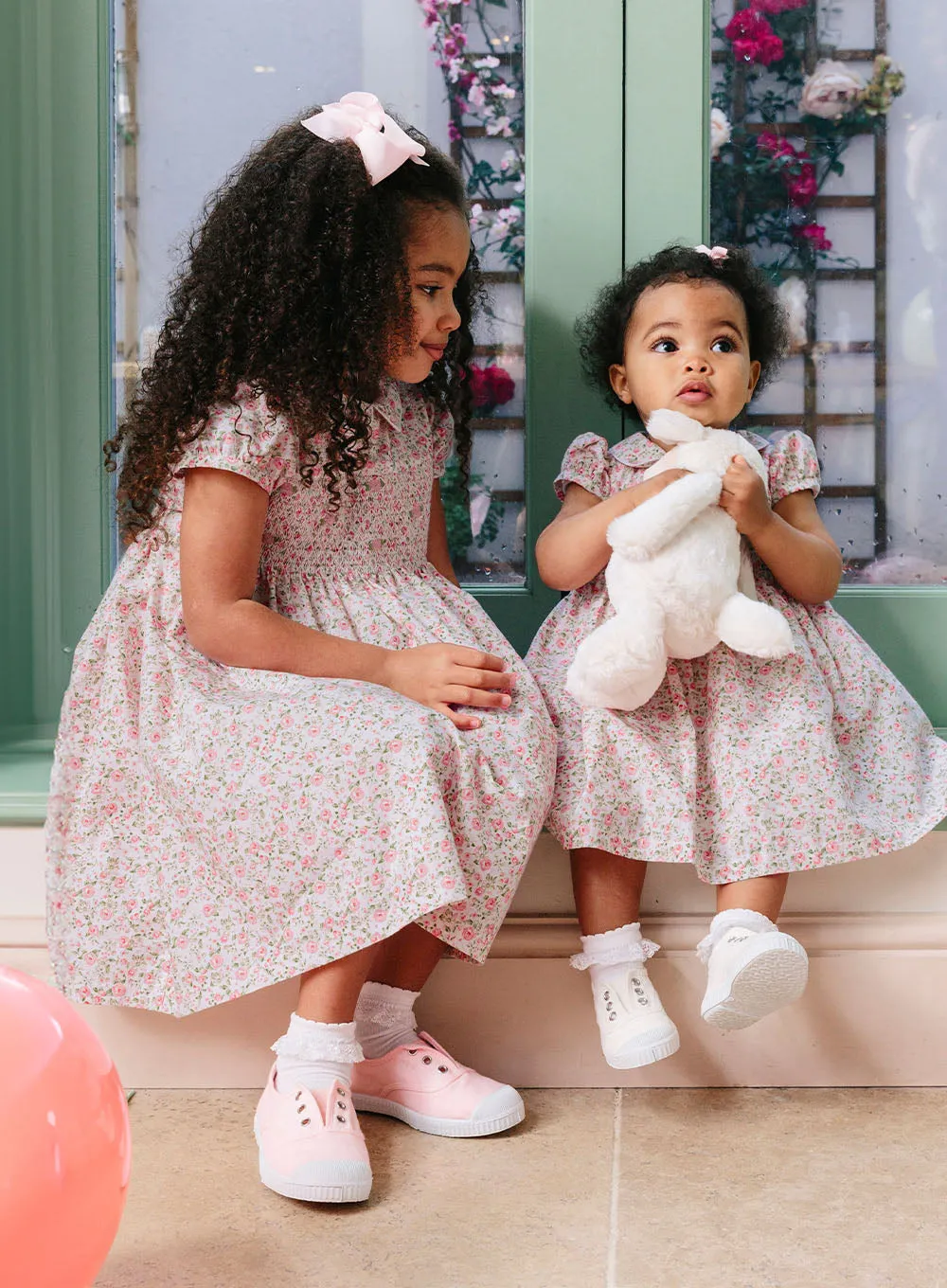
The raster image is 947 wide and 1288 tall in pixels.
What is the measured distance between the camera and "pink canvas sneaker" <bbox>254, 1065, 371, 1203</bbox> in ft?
3.16

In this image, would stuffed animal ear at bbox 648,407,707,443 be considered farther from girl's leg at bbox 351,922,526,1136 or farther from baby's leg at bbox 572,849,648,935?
girl's leg at bbox 351,922,526,1136

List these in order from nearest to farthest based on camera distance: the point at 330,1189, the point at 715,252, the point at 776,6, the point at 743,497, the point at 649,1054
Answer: the point at 330,1189, the point at 649,1054, the point at 743,497, the point at 715,252, the point at 776,6

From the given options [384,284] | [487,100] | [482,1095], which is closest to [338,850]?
[482,1095]

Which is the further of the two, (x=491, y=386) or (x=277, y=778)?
(x=491, y=386)

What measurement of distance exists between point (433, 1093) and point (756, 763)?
0.41 metres

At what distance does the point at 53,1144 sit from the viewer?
70 centimetres

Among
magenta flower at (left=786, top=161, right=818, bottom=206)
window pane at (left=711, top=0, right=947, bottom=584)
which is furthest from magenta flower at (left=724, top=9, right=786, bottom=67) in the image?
magenta flower at (left=786, top=161, right=818, bottom=206)

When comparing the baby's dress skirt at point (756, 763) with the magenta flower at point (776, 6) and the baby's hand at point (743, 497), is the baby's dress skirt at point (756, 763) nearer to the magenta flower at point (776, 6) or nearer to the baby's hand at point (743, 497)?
the baby's hand at point (743, 497)

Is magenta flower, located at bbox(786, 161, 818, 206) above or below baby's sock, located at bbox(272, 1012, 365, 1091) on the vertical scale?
above

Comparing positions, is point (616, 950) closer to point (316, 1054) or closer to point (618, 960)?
point (618, 960)

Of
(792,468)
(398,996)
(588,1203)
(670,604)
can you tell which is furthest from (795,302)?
(588,1203)

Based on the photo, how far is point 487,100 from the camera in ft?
4.88

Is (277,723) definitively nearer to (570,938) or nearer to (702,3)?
(570,938)

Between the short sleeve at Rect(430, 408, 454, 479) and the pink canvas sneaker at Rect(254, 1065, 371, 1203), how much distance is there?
649 millimetres
